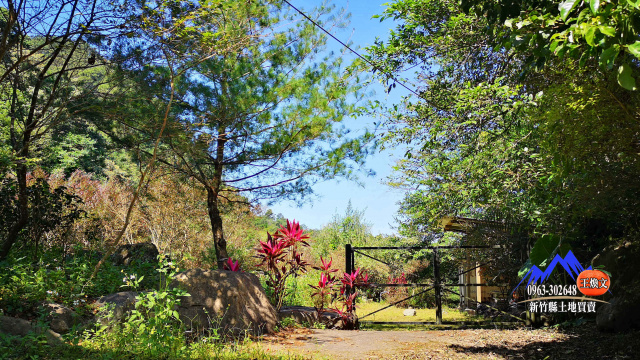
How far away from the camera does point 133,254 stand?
745 centimetres

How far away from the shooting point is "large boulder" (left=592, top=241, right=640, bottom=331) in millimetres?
4977

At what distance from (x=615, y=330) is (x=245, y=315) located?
4308 mm

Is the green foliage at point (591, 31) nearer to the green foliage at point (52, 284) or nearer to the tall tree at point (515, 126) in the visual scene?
the tall tree at point (515, 126)

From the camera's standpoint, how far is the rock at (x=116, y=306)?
4.61m

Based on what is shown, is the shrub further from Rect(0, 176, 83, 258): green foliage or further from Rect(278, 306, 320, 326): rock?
Rect(0, 176, 83, 258): green foliage

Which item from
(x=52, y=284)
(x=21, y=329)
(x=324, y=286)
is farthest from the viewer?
(x=324, y=286)

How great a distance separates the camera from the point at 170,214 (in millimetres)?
10711

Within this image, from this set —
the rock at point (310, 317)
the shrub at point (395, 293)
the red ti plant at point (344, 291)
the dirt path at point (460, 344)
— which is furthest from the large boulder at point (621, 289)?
the shrub at point (395, 293)

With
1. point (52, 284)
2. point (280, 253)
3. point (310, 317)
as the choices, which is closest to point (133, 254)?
point (52, 284)

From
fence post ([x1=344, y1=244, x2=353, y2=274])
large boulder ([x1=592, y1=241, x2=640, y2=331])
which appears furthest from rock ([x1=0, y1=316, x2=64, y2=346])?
large boulder ([x1=592, y1=241, x2=640, y2=331])

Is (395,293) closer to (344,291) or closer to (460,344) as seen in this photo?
(344,291)

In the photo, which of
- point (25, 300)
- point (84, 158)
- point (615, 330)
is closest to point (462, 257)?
point (615, 330)

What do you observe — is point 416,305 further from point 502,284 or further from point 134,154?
point 134,154

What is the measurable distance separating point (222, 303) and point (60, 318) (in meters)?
1.68
